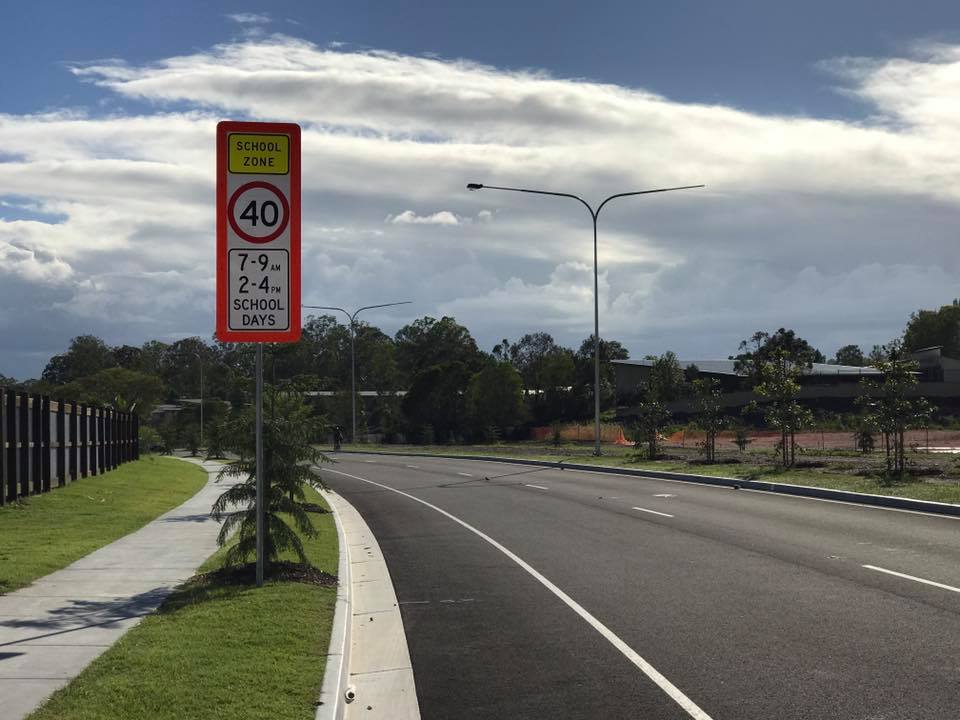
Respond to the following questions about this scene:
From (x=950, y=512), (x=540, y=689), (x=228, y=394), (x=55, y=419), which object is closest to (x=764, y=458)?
(x=950, y=512)

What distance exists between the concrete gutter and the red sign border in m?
2.75

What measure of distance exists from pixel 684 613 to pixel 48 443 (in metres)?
18.5

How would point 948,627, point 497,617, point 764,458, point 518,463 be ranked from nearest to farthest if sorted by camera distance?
point 948,627 → point 497,617 → point 764,458 → point 518,463

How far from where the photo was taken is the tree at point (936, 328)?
397ft

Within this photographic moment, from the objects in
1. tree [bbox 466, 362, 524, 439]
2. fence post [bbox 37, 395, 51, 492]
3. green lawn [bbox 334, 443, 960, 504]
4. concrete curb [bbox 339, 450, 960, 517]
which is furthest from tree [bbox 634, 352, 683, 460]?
tree [bbox 466, 362, 524, 439]

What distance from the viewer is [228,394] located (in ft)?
45.0

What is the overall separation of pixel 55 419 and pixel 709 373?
7360 centimetres

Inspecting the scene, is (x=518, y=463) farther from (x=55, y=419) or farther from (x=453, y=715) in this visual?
(x=453, y=715)

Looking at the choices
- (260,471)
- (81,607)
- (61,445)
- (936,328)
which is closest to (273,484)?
(260,471)

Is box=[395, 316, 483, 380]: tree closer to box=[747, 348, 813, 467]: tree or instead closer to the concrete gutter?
box=[747, 348, 813, 467]: tree

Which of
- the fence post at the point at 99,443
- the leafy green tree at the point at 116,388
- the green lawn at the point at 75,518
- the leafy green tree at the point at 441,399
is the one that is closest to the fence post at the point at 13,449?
the green lawn at the point at 75,518

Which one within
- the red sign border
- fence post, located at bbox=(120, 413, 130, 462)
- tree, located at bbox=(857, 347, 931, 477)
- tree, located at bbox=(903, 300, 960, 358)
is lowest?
fence post, located at bbox=(120, 413, 130, 462)

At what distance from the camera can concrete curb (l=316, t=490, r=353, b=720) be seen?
6543 mm

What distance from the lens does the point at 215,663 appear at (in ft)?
24.2
